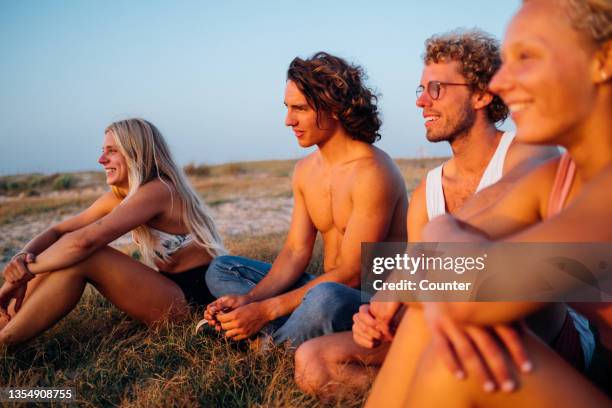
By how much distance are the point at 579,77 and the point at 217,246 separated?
329cm

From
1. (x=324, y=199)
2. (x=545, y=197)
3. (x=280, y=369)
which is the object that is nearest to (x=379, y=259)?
(x=324, y=199)

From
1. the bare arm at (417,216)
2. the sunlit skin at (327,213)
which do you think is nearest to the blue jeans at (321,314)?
the sunlit skin at (327,213)

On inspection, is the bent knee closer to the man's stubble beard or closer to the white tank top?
the white tank top

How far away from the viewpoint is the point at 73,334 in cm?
430

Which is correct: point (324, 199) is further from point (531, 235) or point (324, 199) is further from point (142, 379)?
point (531, 235)

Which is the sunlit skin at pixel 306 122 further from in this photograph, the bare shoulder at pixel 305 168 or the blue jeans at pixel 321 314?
the blue jeans at pixel 321 314

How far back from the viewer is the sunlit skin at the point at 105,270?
3928mm

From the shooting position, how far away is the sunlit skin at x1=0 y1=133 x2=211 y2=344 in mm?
3928

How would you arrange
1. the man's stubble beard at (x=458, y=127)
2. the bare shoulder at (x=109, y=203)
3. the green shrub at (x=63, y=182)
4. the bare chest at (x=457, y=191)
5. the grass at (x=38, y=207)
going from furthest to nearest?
the green shrub at (x=63, y=182) < the grass at (x=38, y=207) < the bare shoulder at (x=109, y=203) < the man's stubble beard at (x=458, y=127) < the bare chest at (x=457, y=191)

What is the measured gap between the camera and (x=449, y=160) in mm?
3510

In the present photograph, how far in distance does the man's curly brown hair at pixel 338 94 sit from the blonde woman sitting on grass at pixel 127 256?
1207mm

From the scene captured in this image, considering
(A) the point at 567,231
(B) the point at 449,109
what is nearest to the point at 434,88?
(B) the point at 449,109

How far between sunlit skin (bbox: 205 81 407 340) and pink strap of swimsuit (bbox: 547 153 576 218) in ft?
5.94

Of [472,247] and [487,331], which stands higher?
[472,247]
